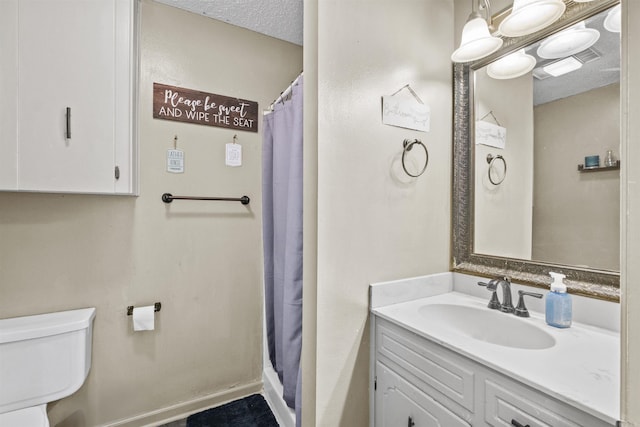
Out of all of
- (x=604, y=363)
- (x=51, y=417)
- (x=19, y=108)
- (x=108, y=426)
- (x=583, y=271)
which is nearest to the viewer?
(x=604, y=363)

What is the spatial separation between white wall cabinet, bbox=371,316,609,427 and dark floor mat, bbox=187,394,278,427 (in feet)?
2.71

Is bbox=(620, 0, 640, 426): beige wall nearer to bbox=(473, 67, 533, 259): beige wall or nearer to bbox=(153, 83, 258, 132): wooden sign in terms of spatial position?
bbox=(473, 67, 533, 259): beige wall

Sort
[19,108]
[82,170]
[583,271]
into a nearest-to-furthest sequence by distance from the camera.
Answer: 1. [583,271]
2. [19,108]
3. [82,170]

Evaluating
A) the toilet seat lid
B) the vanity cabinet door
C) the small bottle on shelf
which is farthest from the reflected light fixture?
the toilet seat lid

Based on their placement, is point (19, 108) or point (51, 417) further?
point (51, 417)

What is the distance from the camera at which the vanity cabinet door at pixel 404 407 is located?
910mm

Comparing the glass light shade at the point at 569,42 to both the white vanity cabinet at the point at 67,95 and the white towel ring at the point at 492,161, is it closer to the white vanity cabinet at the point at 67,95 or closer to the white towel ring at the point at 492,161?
the white towel ring at the point at 492,161

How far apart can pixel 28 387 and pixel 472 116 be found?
7.59 feet

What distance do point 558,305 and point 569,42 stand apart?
3.22 ft

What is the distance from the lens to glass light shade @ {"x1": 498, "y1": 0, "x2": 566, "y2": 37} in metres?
1.02

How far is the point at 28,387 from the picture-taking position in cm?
123

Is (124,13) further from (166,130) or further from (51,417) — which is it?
(51,417)

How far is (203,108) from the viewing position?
175 cm

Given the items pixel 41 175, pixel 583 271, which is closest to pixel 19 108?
pixel 41 175
